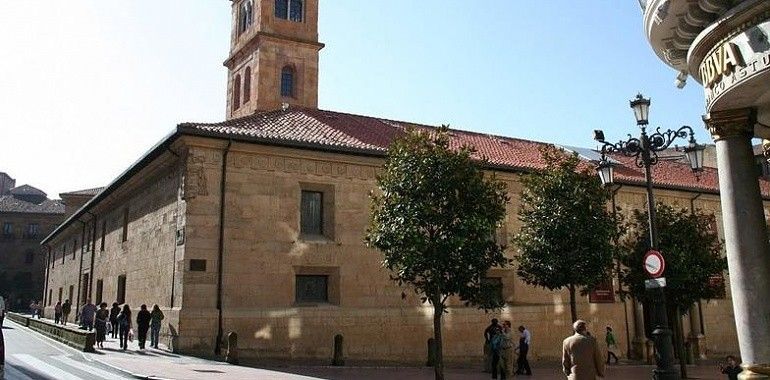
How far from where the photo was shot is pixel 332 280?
65.2ft

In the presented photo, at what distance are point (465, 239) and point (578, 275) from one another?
532cm

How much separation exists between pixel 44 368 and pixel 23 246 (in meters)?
72.9

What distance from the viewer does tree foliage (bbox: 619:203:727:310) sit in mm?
19031

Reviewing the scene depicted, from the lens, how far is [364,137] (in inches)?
894

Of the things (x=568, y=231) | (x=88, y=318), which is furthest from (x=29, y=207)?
(x=568, y=231)

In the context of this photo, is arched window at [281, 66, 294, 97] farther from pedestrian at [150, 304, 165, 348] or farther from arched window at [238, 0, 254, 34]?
pedestrian at [150, 304, 165, 348]

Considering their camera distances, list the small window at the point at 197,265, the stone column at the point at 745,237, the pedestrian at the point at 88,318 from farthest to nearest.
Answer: the pedestrian at the point at 88,318, the small window at the point at 197,265, the stone column at the point at 745,237

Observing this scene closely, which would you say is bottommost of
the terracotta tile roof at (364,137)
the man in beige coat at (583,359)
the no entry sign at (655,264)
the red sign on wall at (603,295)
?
the man in beige coat at (583,359)

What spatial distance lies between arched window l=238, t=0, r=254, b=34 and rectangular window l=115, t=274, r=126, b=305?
62.7ft

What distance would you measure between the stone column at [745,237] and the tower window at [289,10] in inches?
1281

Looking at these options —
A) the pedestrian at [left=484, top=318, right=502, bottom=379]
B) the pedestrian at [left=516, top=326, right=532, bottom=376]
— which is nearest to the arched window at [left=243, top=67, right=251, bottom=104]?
the pedestrian at [left=516, top=326, right=532, bottom=376]

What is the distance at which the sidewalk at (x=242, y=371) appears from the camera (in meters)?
13.8

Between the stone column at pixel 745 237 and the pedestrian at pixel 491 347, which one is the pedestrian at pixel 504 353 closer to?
the pedestrian at pixel 491 347

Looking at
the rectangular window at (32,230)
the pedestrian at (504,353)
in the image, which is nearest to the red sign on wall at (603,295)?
the pedestrian at (504,353)
